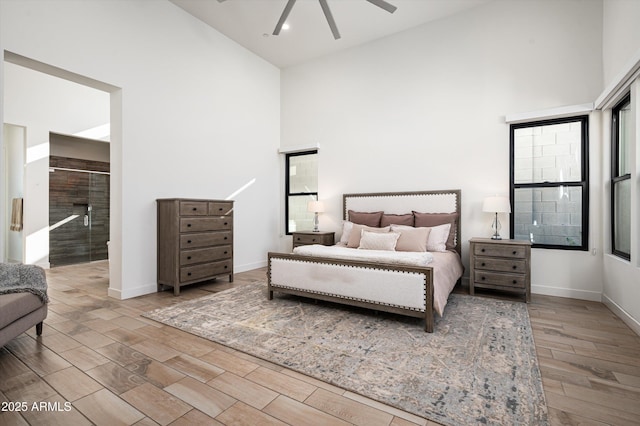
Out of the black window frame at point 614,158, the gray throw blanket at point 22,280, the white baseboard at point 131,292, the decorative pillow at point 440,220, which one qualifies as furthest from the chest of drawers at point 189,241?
the black window frame at point 614,158

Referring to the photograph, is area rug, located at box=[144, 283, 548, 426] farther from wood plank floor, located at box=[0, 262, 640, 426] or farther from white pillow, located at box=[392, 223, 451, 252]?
white pillow, located at box=[392, 223, 451, 252]

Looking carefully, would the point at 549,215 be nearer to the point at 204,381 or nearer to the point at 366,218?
the point at 366,218

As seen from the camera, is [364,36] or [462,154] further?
[364,36]

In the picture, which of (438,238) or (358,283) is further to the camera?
(438,238)

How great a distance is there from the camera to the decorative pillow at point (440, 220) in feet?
13.1

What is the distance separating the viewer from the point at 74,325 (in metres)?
2.65

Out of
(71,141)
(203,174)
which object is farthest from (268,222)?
(71,141)

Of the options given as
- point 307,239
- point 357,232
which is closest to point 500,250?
point 357,232

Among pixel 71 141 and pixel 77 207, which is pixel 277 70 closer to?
pixel 71 141

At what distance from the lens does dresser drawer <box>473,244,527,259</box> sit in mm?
3342

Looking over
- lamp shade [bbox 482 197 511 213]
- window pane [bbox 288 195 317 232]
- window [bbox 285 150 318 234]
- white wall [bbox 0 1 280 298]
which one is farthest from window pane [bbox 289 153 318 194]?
lamp shade [bbox 482 197 511 213]

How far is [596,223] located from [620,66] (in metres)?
1.64

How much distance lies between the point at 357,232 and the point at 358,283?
143 cm

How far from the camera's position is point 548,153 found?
12.3ft
